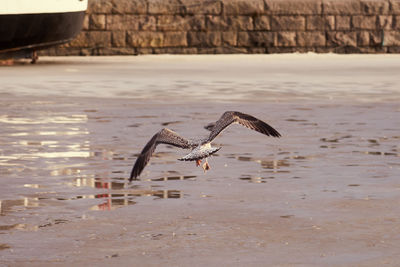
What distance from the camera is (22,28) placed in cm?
2109

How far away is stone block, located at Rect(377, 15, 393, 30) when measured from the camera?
28.7 meters

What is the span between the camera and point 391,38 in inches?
1135

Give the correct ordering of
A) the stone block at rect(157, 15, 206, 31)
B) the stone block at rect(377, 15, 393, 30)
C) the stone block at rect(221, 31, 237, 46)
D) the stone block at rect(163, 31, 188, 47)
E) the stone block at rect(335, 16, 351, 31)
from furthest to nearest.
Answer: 1. the stone block at rect(377, 15, 393, 30)
2. the stone block at rect(335, 16, 351, 31)
3. the stone block at rect(221, 31, 237, 46)
4. the stone block at rect(163, 31, 188, 47)
5. the stone block at rect(157, 15, 206, 31)

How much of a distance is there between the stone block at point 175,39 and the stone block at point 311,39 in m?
2.61

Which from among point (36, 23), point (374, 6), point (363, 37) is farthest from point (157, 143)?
point (363, 37)

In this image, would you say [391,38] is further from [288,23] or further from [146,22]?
[146,22]

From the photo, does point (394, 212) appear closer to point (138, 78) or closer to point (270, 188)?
point (270, 188)

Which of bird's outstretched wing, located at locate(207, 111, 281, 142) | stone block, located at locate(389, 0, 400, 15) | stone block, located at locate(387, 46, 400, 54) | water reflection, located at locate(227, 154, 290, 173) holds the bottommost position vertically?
water reflection, located at locate(227, 154, 290, 173)

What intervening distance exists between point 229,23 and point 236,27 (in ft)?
0.65

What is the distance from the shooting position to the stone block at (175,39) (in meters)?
27.6

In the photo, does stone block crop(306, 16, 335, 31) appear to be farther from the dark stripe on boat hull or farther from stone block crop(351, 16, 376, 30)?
the dark stripe on boat hull

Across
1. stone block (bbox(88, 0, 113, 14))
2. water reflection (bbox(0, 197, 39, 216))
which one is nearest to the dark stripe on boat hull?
stone block (bbox(88, 0, 113, 14))

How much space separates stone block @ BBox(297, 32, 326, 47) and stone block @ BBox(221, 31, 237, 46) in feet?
4.72

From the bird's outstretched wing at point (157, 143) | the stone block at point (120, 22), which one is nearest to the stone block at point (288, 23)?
the stone block at point (120, 22)
